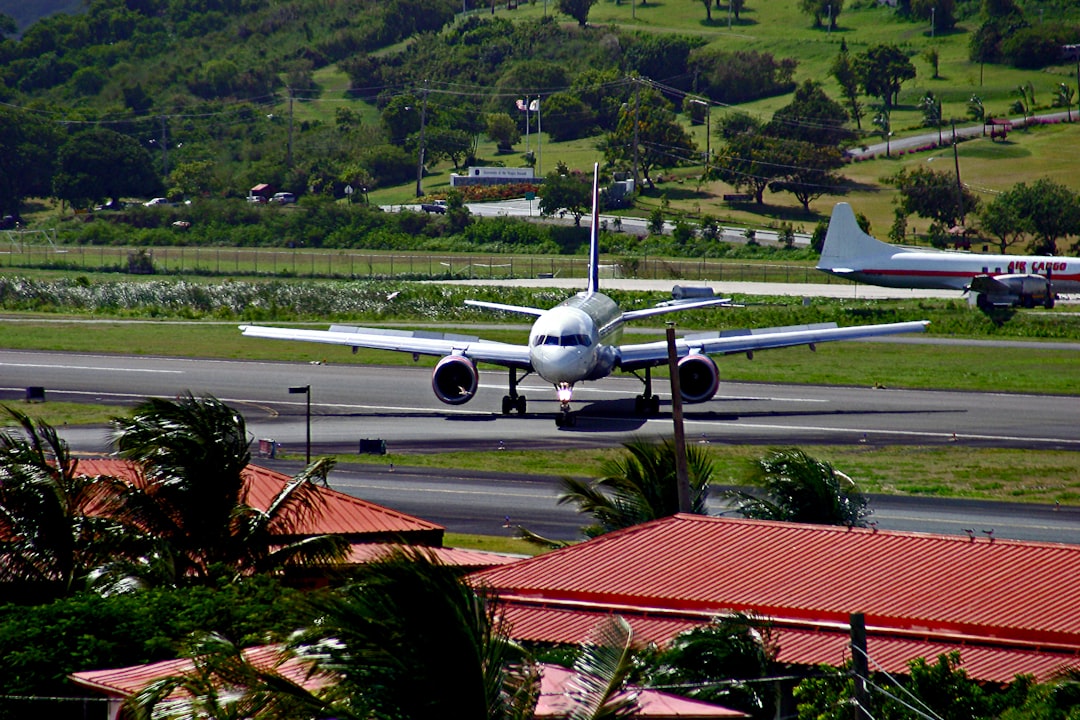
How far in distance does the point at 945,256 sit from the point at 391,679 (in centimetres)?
9016

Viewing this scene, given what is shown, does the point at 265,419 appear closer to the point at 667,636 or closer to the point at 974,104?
the point at 667,636

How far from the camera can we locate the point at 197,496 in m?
20.2

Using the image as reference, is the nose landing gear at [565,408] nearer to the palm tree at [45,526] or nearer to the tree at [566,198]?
the palm tree at [45,526]

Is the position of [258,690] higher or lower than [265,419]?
higher

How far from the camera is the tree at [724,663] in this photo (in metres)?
16.7

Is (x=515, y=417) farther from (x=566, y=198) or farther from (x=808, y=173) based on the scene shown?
(x=808, y=173)

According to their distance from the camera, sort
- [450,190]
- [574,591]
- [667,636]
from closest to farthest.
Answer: [667,636]
[574,591]
[450,190]

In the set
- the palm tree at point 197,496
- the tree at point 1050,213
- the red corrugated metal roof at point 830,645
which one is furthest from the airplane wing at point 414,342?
the tree at point 1050,213

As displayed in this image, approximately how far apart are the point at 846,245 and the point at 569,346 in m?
50.9

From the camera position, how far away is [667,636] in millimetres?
19750

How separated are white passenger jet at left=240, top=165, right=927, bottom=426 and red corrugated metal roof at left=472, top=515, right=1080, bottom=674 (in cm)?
2612

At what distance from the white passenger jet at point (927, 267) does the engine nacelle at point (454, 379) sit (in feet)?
153

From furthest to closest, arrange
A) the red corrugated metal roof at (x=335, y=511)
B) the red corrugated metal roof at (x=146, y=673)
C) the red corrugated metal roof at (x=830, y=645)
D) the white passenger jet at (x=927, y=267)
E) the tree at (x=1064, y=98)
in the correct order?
1. the tree at (x=1064, y=98)
2. the white passenger jet at (x=927, y=267)
3. the red corrugated metal roof at (x=335, y=511)
4. the red corrugated metal roof at (x=830, y=645)
5. the red corrugated metal roof at (x=146, y=673)

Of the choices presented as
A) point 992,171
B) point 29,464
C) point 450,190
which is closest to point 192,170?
point 450,190
